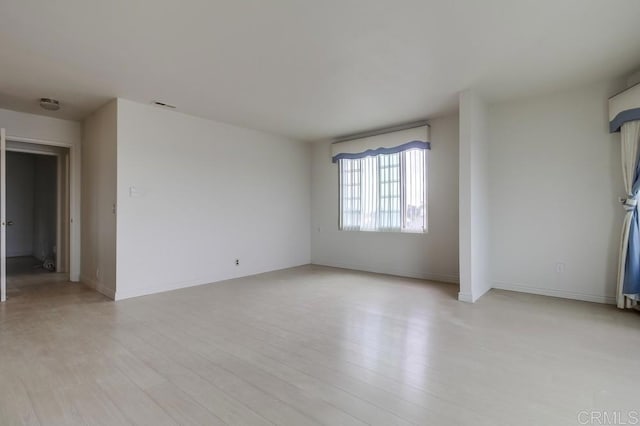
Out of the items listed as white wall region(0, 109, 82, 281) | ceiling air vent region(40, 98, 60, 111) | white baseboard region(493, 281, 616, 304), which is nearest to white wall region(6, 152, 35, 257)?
white wall region(0, 109, 82, 281)

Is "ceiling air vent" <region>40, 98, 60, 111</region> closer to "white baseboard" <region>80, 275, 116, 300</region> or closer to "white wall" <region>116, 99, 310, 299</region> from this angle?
"white wall" <region>116, 99, 310, 299</region>

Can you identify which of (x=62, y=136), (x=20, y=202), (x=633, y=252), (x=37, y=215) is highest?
(x=62, y=136)

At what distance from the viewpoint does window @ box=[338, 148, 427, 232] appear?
17.6 ft

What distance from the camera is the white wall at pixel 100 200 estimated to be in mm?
4309

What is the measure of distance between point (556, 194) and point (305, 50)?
3695mm

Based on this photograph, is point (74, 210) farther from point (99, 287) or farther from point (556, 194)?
point (556, 194)

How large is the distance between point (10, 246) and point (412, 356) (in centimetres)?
1011

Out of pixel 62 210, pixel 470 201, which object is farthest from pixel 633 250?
pixel 62 210

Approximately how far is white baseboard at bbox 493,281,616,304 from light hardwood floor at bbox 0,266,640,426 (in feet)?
0.77

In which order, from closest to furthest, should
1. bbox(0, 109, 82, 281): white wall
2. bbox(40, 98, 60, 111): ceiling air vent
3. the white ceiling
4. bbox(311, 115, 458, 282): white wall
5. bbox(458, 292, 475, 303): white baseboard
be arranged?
the white ceiling, bbox(458, 292, 475, 303): white baseboard, bbox(40, 98, 60, 111): ceiling air vent, bbox(0, 109, 82, 281): white wall, bbox(311, 115, 458, 282): white wall

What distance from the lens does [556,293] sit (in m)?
4.17

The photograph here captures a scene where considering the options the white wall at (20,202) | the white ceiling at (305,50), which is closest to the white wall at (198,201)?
the white ceiling at (305,50)

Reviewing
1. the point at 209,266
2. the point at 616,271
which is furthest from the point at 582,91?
the point at 209,266

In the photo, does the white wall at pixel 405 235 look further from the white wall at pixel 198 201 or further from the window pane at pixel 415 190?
the white wall at pixel 198 201
